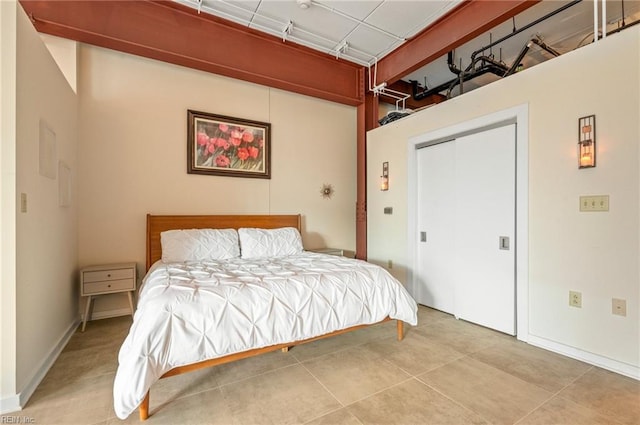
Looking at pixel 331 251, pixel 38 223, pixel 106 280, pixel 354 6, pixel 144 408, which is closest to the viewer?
pixel 144 408

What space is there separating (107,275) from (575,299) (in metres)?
4.23

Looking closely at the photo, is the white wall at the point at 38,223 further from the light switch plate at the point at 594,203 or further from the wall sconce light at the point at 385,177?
the light switch plate at the point at 594,203

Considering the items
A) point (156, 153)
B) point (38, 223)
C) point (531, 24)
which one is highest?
point (531, 24)

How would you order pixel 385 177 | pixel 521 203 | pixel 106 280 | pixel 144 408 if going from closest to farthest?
pixel 144 408 → pixel 521 203 → pixel 106 280 → pixel 385 177

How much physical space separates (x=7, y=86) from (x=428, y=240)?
12.8 feet

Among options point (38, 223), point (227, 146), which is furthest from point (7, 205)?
point (227, 146)

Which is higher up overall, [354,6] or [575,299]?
[354,6]

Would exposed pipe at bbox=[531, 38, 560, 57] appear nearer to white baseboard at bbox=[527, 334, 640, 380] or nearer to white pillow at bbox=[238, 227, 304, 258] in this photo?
white baseboard at bbox=[527, 334, 640, 380]

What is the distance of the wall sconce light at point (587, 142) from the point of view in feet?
7.10

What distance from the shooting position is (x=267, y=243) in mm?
3441

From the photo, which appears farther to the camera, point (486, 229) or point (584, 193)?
point (486, 229)

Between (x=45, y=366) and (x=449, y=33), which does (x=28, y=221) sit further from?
(x=449, y=33)

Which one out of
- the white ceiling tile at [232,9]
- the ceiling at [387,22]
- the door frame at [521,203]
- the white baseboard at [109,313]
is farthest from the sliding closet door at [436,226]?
the white baseboard at [109,313]

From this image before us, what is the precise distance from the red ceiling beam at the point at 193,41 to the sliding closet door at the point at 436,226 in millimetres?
1750
